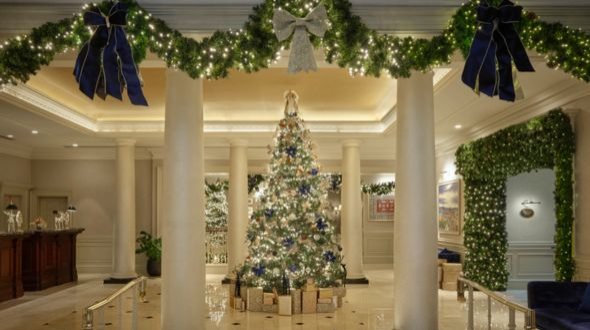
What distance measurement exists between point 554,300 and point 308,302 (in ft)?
12.9

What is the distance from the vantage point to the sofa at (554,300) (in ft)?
22.8

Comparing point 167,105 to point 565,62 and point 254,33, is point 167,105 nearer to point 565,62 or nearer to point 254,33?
point 254,33

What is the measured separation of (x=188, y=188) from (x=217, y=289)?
7585 mm

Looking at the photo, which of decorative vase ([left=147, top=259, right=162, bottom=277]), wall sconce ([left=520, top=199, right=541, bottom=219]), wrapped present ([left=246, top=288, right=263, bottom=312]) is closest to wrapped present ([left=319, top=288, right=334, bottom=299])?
wrapped present ([left=246, top=288, right=263, bottom=312])

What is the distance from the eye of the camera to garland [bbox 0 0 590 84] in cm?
472

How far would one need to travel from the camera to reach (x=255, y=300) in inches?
388

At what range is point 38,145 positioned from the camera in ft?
50.9

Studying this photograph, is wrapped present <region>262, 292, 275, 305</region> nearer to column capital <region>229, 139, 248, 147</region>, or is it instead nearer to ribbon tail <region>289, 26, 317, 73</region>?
column capital <region>229, 139, 248, 147</region>

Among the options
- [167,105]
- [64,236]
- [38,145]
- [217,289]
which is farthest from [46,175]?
[167,105]

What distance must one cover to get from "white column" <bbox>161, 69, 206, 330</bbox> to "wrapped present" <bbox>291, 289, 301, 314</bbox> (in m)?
3.80

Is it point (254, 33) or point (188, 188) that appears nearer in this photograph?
point (254, 33)

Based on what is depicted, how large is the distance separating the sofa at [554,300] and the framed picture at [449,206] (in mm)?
6094

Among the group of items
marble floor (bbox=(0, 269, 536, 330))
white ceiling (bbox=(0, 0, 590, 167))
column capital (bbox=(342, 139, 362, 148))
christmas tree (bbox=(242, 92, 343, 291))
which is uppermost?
white ceiling (bbox=(0, 0, 590, 167))

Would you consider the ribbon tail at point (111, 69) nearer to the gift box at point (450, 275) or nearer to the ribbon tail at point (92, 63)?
the ribbon tail at point (92, 63)
